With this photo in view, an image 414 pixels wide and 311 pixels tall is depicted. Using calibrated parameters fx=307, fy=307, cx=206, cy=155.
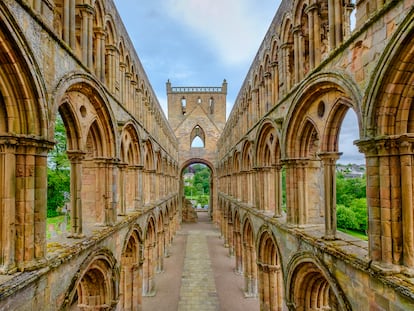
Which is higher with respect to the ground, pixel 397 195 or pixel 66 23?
pixel 66 23

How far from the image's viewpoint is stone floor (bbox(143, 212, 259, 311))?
50.7 ft

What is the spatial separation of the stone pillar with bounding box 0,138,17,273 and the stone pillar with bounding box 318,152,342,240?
6.61 m

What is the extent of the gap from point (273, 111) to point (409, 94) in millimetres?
6575

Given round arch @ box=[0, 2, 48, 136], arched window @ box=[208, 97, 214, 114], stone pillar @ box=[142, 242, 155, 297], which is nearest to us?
round arch @ box=[0, 2, 48, 136]

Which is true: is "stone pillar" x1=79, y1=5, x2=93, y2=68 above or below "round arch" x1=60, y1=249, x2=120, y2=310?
above

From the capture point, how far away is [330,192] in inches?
302

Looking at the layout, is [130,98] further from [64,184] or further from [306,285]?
[64,184]

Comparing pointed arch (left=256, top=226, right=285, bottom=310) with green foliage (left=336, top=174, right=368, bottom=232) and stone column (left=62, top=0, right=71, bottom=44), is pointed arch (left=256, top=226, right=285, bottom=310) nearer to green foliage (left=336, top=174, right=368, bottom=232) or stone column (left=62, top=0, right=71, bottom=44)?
stone column (left=62, top=0, right=71, bottom=44)

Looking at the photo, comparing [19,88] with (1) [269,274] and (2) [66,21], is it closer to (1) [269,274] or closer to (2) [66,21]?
(2) [66,21]

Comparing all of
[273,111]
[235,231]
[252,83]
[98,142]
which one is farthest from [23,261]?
[235,231]

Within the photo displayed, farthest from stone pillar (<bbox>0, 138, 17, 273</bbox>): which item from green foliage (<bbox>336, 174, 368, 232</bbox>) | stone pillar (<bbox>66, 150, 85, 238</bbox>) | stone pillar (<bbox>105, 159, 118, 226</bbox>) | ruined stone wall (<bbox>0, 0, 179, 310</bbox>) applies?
green foliage (<bbox>336, 174, 368, 232</bbox>)

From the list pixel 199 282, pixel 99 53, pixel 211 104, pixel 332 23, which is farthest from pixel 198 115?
pixel 332 23

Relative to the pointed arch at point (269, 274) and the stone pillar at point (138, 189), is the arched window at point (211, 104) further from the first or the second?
the pointed arch at point (269, 274)

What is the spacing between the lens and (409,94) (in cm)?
508
